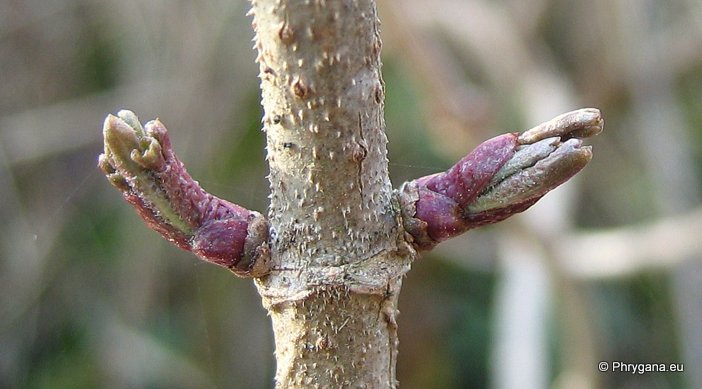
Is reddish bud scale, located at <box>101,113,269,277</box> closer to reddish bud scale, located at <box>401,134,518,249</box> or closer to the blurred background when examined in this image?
reddish bud scale, located at <box>401,134,518,249</box>

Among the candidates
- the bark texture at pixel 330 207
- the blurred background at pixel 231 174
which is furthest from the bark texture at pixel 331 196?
the blurred background at pixel 231 174

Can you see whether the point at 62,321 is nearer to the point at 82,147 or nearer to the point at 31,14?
the point at 82,147

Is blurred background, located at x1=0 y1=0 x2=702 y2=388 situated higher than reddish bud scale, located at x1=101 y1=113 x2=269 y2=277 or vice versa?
blurred background, located at x1=0 y1=0 x2=702 y2=388

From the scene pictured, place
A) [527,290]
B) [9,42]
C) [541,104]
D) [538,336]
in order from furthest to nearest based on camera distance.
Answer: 1. [9,42]
2. [541,104]
3. [527,290]
4. [538,336]

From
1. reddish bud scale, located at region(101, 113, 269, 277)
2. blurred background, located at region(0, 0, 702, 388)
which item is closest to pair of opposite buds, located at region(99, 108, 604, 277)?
reddish bud scale, located at region(101, 113, 269, 277)

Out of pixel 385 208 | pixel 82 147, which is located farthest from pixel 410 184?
pixel 82 147

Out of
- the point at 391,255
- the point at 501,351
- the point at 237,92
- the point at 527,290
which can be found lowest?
the point at 391,255
